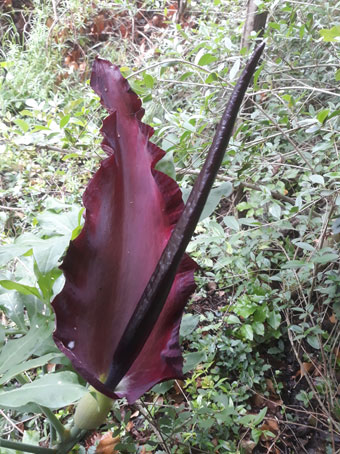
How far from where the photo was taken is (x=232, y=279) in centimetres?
113

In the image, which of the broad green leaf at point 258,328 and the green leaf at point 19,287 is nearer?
the green leaf at point 19,287

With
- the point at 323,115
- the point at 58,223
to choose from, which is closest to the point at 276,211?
the point at 323,115

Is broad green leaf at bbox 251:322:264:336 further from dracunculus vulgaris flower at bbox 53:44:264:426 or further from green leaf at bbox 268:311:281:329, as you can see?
dracunculus vulgaris flower at bbox 53:44:264:426

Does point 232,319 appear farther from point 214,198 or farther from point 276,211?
point 214,198

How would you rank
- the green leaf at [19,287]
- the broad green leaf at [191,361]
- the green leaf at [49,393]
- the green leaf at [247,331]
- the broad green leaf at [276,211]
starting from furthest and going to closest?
the green leaf at [247,331] → the broad green leaf at [276,211] → the broad green leaf at [191,361] → the green leaf at [19,287] → the green leaf at [49,393]

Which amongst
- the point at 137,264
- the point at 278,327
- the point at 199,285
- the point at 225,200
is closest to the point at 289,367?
the point at 278,327

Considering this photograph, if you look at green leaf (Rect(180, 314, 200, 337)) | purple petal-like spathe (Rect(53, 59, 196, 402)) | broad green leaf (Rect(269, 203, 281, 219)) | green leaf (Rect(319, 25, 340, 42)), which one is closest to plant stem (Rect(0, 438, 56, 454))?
purple petal-like spathe (Rect(53, 59, 196, 402))

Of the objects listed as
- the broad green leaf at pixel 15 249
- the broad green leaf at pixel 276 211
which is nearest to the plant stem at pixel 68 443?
the broad green leaf at pixel 15 249

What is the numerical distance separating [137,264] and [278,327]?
699 millimetres

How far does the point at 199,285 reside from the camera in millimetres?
1141

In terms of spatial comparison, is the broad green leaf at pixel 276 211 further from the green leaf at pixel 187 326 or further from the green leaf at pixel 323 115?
the green leaf at pixel 187 326

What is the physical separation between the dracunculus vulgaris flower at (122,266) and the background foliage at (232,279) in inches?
2.2

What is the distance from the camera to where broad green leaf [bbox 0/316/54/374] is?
0.44m

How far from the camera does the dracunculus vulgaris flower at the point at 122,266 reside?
0.40 metres
